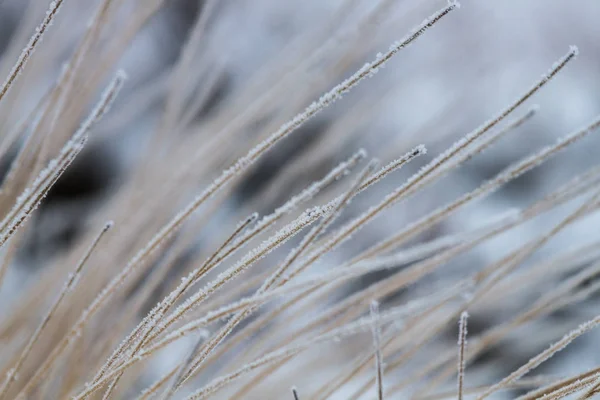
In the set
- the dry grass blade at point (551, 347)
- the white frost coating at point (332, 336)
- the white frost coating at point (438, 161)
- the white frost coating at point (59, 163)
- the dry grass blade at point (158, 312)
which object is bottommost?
the dry grass blade at point (551, 347)

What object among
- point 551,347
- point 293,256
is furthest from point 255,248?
point 551,347

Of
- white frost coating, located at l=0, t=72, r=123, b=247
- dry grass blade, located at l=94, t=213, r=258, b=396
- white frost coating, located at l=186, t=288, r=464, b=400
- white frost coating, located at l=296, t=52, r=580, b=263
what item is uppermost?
white frost coating, located at l=0, t=72, r=123, b=247

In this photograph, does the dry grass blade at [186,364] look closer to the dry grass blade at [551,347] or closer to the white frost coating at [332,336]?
the white frost coating at [332,336]

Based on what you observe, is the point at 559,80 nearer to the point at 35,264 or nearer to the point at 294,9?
the point at 294,9

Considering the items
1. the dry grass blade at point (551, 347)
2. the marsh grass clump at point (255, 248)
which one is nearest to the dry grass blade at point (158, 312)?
the marsh grass clump at point (255, 248)

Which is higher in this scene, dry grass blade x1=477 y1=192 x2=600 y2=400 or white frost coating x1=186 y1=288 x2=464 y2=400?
white frost coating x1=186 y1=288 x2=464 y2=400

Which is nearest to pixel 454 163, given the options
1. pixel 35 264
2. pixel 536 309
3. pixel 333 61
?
pixel 536 309

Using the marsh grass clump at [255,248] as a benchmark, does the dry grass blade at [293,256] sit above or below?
below

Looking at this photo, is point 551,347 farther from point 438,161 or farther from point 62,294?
point 62,294

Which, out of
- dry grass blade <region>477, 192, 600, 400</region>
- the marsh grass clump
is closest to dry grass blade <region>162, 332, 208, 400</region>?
the marsh grass clump

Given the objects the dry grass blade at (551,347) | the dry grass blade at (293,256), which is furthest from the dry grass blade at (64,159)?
the dry grass blade at (551,347)

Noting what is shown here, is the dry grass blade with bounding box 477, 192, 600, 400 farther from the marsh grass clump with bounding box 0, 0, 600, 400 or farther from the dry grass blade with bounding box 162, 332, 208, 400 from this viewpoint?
the dry grass blade with bounding box 162, 332, 208, 400
